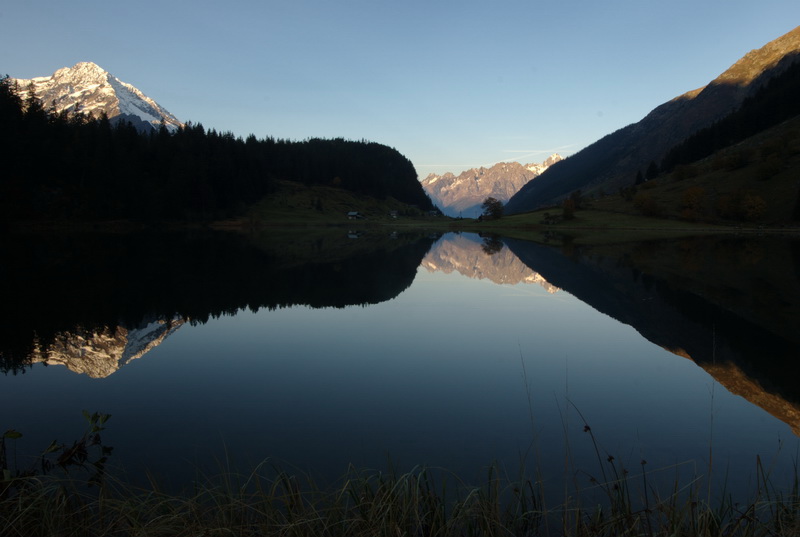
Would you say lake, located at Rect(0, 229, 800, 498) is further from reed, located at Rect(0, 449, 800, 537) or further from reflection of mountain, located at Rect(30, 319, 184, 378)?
reed, located at Rect(0, 449, 800, 537)

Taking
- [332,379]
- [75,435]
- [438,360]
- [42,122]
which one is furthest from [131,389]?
[42,122]

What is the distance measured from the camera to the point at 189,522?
6.23 metres

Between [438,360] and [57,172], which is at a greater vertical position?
[57,172]

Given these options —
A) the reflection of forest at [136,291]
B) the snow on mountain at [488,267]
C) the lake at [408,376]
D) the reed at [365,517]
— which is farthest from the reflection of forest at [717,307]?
the reflection of forest at [136,291]

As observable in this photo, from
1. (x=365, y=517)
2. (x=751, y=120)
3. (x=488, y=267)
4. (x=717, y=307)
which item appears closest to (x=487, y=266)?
(x=488, y=267)

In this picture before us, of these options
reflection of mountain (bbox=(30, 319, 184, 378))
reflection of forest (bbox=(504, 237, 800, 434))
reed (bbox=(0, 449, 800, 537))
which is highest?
reflection of mountain (bbox=(30, 319, 184, 378))

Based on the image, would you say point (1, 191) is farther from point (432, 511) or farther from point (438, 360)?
point (432, 511)

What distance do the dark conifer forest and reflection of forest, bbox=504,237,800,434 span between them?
8377 cm

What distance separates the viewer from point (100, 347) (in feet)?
55.2

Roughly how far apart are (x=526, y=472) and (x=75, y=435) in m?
9.17

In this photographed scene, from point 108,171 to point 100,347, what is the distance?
9419 cm

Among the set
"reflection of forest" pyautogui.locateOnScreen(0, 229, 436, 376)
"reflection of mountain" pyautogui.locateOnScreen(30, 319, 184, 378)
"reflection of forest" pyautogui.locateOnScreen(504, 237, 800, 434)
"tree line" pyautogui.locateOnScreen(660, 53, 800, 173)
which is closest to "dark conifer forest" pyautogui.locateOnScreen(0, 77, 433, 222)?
"reflection of forest" pyautogui.locateOnScreen(0, 229, 436, 376)

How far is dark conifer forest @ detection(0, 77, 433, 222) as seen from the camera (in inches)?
3253

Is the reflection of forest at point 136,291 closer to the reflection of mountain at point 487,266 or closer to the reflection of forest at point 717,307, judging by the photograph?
the reflection of mountain at point 487,266
